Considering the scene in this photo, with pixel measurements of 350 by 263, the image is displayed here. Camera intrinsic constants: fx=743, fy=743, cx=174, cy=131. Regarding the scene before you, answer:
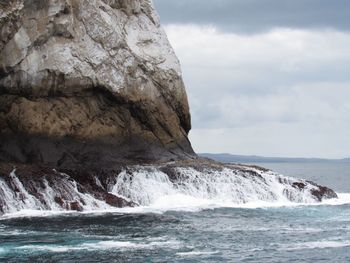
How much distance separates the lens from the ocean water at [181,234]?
2767 centimetres

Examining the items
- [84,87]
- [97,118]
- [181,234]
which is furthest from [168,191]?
[181,234]

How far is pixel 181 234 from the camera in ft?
109

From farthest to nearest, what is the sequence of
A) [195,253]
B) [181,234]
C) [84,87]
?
[84,87] < [181,234] < [195,253]

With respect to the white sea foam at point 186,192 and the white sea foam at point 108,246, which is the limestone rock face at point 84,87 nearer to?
the white sea foam at point 186,192

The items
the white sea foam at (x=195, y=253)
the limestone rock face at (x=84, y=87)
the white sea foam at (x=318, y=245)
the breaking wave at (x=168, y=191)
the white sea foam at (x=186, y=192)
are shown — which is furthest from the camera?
the limestone rock face at (x=84, y=87)

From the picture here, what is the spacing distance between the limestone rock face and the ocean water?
8918 millimetres

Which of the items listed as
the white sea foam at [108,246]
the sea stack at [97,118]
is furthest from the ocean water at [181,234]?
the sea stack at [97,118]

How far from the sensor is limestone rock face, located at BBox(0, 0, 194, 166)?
4962cm

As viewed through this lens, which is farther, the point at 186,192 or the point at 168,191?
the point at 186,192

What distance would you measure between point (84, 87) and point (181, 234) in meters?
20.9

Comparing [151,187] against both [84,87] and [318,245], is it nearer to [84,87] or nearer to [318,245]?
[84,87]

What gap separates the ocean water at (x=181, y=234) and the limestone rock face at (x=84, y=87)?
8.92 m

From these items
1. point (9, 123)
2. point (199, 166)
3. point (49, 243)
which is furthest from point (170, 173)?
point (49, 243)

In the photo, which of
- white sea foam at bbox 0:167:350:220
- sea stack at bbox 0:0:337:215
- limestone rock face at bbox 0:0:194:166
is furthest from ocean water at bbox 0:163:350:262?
limestone rock face at bbox 0:0:194:166
